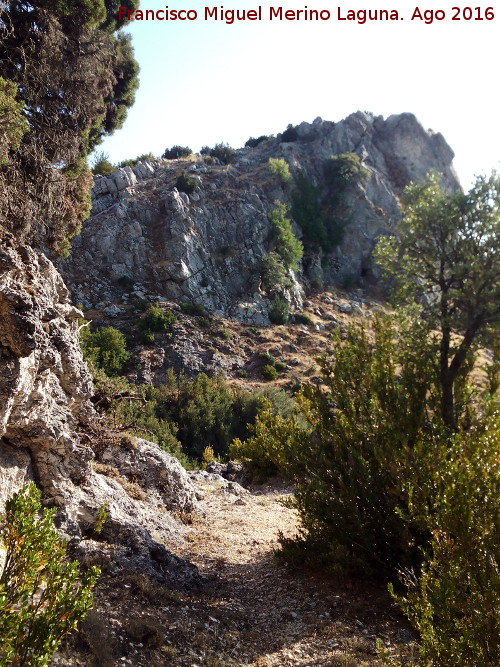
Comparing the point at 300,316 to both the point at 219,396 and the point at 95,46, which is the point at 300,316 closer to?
the point at 219,396

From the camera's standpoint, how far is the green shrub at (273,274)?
31.7 meters

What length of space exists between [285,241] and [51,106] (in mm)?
28184

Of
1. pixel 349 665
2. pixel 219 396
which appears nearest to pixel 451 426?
pixel 349 665

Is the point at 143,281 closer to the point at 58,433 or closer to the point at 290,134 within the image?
the point at 58,433

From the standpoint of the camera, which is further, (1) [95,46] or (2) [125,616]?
(1) [95,46]

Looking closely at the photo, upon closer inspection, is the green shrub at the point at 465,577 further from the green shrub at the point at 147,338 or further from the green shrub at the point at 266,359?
the green shrub at the point at 266,359

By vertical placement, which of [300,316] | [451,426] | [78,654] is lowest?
[78,654]

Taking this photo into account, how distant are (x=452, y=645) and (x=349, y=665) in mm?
1527

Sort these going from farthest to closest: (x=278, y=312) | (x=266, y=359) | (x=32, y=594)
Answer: (x=278, y=312), (x=266, y=359), (x=32, y=594)

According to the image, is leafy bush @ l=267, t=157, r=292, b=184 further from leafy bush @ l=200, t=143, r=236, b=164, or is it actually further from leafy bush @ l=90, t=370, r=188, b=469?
leafy bush @ l=90, t=370, r=188, b=469

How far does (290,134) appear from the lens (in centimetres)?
4653

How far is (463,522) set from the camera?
2.66 metres

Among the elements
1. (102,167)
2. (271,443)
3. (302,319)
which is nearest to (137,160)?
(102,167)

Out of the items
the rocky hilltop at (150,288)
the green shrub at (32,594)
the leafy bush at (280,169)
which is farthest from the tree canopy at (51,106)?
the leafy bush at (280,169)
